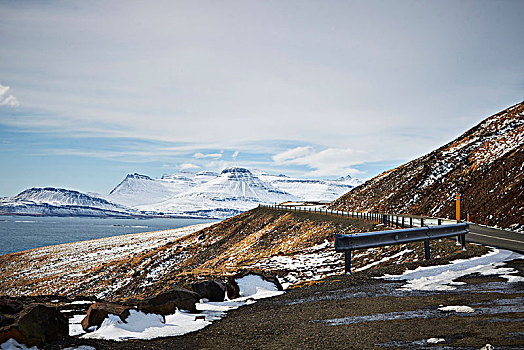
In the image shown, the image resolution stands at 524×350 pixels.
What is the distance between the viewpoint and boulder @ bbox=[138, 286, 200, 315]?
26.8 feet

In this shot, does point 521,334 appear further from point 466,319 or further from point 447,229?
point 447,229

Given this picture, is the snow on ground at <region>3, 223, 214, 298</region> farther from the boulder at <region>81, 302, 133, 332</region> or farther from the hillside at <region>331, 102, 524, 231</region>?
the boulder at <region>81, 302, 133, 332</region>

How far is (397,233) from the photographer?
12.7 meters

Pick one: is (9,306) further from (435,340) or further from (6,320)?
(435,340)

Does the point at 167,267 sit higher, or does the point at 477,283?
the point at 477,283

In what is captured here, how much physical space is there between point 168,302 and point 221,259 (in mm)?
34477

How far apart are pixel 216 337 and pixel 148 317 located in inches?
61.3

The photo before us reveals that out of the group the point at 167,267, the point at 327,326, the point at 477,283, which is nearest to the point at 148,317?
the point at 327,326

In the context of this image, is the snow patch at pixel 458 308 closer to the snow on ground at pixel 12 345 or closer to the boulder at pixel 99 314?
the boulder at pixel 99 314

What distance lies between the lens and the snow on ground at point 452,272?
962cm

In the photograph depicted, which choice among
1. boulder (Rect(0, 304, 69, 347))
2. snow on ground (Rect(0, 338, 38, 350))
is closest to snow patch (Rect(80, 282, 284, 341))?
boulder (Rect(0, 304, 69, 347))

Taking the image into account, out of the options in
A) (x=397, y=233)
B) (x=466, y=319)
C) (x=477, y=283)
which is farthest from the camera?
(x=397, y=233)

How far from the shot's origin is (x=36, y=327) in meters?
5.80

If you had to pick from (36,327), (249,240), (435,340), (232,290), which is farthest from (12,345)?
(249,240)
